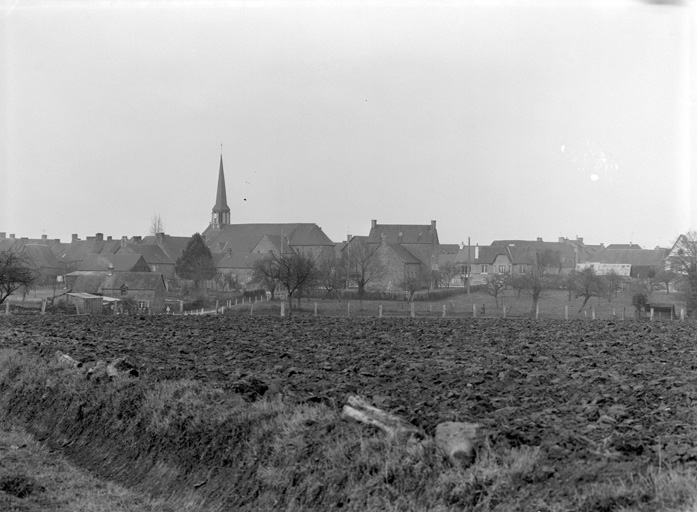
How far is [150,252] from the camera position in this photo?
122 m

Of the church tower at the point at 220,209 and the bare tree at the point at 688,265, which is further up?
the church tower at the point at 220,209

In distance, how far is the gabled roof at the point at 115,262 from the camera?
10738cm

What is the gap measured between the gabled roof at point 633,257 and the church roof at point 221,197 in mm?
69830

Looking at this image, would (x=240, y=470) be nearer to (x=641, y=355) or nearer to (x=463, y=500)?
(x=463, y=500)

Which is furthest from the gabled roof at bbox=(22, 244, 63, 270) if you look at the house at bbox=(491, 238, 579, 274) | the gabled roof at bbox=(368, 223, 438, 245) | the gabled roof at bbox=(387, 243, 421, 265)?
the house at bbox=(491, 238, 579, 274)

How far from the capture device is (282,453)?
1021 centimetres

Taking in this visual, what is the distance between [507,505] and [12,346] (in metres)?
19.8

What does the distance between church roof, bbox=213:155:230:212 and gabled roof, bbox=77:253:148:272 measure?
3904cm

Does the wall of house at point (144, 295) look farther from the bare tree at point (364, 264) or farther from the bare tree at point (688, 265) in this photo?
the bare tree at point (688, 265)

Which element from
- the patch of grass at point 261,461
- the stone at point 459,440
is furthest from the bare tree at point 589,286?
the stone at point 459,440

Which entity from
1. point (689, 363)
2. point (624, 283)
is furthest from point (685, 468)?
point (624, 283)

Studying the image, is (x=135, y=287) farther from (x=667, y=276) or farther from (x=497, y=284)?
(x=667, y=276)

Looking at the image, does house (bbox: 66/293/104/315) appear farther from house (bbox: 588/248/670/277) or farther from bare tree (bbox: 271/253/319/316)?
house (bbox: 588/248/670/277)

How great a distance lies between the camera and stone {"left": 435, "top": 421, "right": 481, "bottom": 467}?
8508 mm
